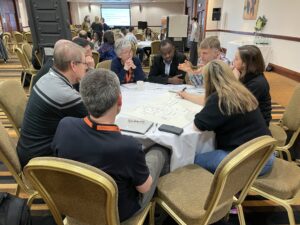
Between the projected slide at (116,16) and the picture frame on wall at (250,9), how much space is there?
12430mm

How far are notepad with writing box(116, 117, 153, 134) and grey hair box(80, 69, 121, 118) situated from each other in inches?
16.8

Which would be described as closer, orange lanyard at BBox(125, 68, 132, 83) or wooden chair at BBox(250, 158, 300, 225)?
wooden chair at BBox(250, 158, 300, 225)

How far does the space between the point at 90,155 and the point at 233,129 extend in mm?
959

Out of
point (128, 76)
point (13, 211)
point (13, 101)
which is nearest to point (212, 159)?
point (13, 211)

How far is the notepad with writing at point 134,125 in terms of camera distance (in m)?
1.49

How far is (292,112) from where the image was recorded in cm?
204

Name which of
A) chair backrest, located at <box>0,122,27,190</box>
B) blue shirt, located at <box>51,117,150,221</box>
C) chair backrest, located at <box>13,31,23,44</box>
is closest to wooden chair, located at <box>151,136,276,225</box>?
blue shirt, located at <box>51,117,150,221</box>

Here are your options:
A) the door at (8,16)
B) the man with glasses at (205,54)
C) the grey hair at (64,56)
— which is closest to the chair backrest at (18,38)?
the door at (8,16)

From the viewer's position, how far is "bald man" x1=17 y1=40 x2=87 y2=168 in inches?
59.5

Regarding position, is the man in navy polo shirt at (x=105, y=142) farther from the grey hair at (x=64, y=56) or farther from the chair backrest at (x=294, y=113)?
the chair backrest at (x=294, y=113)

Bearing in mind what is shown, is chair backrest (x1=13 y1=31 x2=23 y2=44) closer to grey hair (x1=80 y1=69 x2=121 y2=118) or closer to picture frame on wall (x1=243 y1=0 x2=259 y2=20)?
picture frame on wall (x1=243 y1=0 x2=259 y2=20)

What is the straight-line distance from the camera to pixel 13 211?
129cm

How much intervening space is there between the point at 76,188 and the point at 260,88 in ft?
5.53

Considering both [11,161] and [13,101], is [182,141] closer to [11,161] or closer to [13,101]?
[11,161]
